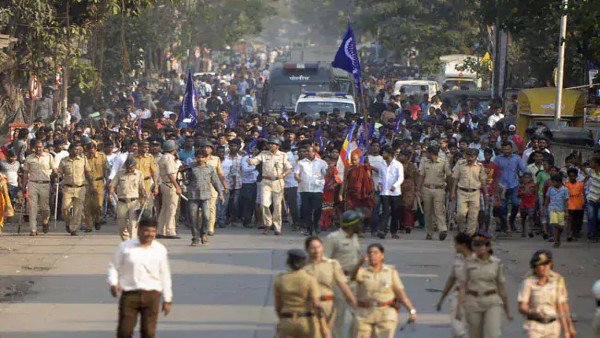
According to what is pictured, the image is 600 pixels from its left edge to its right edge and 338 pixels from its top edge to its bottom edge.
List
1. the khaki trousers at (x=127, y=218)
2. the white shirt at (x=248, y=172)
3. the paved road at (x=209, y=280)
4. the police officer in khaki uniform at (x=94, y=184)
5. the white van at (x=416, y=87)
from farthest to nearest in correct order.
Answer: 1. the white van at (x=416, y=87)
2. the white shirt at (x=248, y=172)
3. the police officer in khaki uniform at (x=94, y=184)
4. the khaki trousers at (x=127, y=218)
5. the paved road at (x=209, y=280)

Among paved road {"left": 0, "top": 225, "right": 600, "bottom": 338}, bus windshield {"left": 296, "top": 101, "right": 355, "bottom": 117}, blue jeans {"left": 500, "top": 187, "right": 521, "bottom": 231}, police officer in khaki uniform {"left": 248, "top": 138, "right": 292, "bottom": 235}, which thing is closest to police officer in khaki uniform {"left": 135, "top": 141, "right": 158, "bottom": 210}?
paved road {"left": 0, "top": 225, "right": 600, "bottom": 338}

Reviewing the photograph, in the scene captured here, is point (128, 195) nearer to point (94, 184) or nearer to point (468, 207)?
point (94, 184)

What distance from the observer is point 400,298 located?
11.1 m

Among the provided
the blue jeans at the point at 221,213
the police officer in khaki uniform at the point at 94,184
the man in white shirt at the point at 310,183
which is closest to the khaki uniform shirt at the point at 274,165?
the man in white shirt at the point at 310,183

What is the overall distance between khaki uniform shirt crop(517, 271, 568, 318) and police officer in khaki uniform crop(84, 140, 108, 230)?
38.9 feet

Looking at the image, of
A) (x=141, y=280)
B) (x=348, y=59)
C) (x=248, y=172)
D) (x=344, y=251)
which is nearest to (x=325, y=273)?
(x=344, y=251)

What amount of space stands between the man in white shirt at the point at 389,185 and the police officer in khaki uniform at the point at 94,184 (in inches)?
174

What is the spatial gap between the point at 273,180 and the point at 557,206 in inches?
176

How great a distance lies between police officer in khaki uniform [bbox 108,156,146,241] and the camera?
1959 centimetres

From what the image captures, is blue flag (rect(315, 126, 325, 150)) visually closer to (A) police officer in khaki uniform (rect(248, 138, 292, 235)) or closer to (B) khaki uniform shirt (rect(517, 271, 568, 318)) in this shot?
(A) police officer in khaki uniform (rect(248, 138, 292, 235))

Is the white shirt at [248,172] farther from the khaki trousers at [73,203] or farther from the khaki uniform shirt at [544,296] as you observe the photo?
the khaki uniform shirt at [544,296]

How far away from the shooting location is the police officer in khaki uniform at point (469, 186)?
20172 mm

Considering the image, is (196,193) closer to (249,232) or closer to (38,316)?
(249,232)

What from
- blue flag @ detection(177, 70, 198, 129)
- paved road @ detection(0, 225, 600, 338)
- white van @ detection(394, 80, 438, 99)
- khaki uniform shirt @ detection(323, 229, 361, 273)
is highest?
white van @ detection(394, 80, 438, 99)
